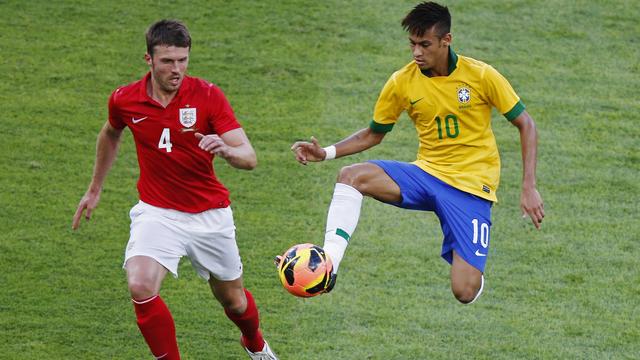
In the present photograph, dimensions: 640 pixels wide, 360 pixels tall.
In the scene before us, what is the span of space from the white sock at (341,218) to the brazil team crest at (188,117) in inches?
41.3

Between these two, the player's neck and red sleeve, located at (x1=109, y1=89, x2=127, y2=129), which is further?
red sleeve, located at (x1=109, y1=89, x2=127, y2=129)

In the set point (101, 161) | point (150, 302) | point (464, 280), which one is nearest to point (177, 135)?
point (101, 161)

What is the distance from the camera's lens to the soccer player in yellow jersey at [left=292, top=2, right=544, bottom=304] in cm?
800

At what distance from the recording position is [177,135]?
7609 mm

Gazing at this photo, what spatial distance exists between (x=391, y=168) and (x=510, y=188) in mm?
3740

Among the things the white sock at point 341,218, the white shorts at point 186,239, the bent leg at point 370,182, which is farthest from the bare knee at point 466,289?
the white shorts at point 186,239

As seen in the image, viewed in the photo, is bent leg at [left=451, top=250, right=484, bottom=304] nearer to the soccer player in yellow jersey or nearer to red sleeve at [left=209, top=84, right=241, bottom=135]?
the soccer player in yellow jersey

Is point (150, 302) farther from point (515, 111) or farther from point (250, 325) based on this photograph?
point (515, 111)

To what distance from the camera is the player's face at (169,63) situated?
291 inches

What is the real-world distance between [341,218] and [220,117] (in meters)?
0.99

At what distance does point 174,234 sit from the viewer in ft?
25.1

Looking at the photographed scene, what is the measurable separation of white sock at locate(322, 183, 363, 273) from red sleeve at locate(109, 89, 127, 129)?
1.46 metres

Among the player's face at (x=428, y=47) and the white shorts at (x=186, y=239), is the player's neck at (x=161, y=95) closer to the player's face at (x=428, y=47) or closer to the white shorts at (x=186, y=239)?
the white shorts at (x=186, y=239)

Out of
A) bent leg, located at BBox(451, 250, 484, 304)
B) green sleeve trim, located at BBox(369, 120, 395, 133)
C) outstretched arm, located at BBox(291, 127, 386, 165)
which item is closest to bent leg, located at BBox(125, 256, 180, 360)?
outstretched arm, located at BBox(291, 127, 386, 165)
